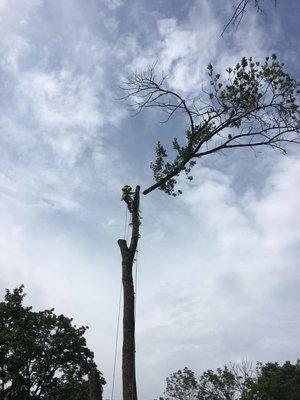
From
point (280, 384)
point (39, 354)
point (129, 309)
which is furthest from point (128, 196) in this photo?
point (280, 384)

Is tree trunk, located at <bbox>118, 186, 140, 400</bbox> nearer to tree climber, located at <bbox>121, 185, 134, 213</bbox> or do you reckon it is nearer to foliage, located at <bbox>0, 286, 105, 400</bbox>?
tree climber, located at <bbox>121, 185, 134, 213</bbox>

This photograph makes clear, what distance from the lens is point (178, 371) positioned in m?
52.6

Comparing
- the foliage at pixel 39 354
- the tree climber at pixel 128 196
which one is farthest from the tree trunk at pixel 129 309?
the foliage at pixel 39 354

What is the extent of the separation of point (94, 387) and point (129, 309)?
1936mm

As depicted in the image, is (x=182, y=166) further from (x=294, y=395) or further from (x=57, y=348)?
(x=294, y=395)

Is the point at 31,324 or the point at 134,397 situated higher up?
the point at 31,324

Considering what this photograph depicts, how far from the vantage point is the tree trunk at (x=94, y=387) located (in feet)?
30.4

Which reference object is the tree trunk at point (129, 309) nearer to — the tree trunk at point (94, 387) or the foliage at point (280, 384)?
the tree trunk at point (94, 387)

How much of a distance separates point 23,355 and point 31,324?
103 inches

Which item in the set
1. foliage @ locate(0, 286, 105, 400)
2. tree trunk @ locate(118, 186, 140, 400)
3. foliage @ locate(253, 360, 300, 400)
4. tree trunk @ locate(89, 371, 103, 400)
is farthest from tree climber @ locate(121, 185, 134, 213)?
foliage @ locate(253, 360, 300, 400)

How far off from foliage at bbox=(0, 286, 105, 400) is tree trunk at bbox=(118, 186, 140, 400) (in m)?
19.9

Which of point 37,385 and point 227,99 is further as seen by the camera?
point 37,385

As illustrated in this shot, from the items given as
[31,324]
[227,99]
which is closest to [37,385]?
[31,324]

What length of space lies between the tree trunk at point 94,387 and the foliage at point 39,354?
65.2ft
